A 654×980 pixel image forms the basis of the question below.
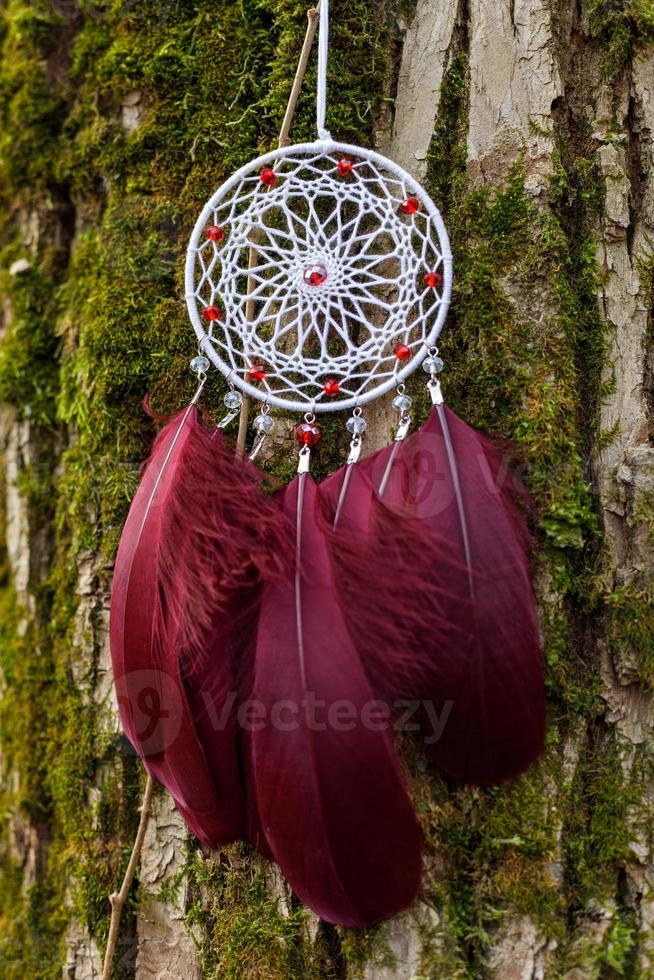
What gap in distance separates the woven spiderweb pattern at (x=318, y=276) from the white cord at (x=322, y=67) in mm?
43

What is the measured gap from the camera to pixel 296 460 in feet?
4.85

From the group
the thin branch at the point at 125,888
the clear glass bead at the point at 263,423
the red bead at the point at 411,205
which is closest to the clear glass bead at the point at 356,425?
the clear glass bead at the point at 263,423

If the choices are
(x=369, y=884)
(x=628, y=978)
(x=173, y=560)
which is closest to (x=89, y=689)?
(x=173, y=560)

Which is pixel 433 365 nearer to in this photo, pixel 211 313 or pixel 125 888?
pixel 211 313

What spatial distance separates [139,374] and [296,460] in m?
0.38

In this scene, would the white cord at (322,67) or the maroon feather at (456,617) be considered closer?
the maroon feather at (456,617)

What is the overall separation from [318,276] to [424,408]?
0.99ft

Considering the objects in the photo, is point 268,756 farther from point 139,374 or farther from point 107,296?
point 107,296

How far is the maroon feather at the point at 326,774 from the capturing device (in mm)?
1175

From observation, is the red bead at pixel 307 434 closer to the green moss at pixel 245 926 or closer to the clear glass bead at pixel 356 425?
the clear glass bead at pixel 356 425

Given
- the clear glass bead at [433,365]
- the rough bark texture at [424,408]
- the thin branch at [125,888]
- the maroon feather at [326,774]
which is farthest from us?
the thin branch at [125,888]

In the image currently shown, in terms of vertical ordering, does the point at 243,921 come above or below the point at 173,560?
below

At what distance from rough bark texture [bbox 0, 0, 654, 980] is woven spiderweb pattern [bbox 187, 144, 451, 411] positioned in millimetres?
64

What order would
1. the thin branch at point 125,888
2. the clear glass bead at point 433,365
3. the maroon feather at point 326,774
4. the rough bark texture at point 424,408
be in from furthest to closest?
the thin branch at point 125,888 → the clear glass bead at point 433,365 → the rough bark texture at point 424,408 → the maroon feather at point 326,774
